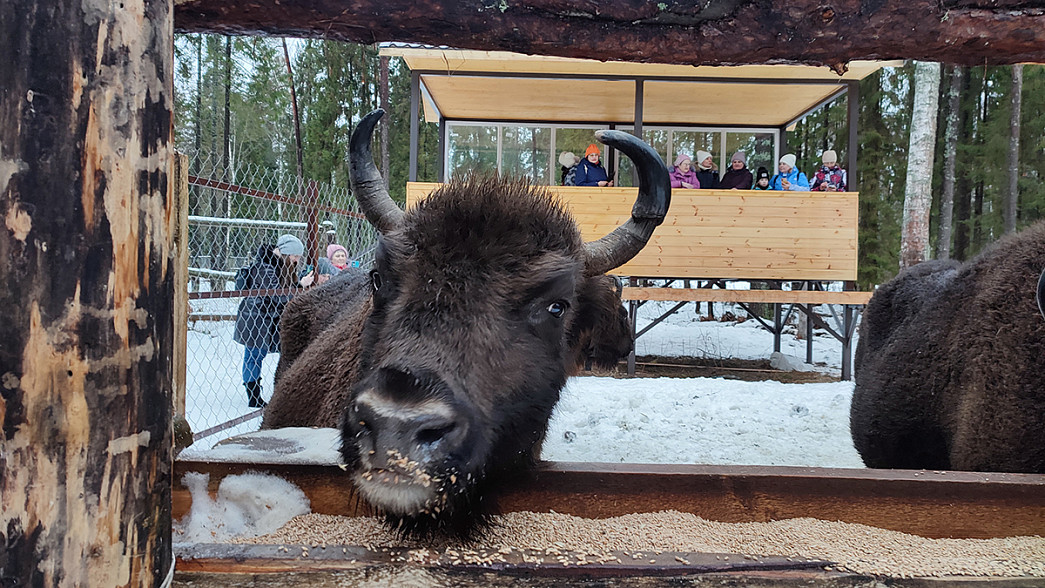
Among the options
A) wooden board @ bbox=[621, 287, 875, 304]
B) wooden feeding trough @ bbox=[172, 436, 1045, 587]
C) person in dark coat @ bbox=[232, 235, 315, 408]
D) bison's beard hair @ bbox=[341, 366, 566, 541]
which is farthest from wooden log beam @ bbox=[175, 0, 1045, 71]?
wooden board @ bbox=[621, 287, 875, 304]

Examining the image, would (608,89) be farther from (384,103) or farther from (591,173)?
(384,103)

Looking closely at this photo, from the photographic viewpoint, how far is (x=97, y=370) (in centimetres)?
132

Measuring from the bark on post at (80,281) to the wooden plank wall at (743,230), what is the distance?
9887 mm

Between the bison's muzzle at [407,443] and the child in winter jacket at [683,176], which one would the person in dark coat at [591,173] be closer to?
the child in winter jacket at [683,176]

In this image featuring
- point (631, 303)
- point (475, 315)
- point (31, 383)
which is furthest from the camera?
point (631, 303)

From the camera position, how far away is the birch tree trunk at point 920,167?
12414 millimetres

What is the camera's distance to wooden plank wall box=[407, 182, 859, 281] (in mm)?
11148

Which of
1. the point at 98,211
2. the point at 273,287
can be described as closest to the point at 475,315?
the point at 98,211

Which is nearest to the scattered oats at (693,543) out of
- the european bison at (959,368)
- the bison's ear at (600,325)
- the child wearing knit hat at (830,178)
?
the bison's ear at (600,325)

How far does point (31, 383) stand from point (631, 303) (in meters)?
11.4

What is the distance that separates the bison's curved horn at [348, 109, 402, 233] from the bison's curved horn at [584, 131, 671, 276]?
1.03 meters

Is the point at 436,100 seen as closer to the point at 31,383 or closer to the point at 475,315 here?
the point at 475,315

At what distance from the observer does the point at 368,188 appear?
10.4 ft

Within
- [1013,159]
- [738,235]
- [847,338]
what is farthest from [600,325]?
[1013,159]
